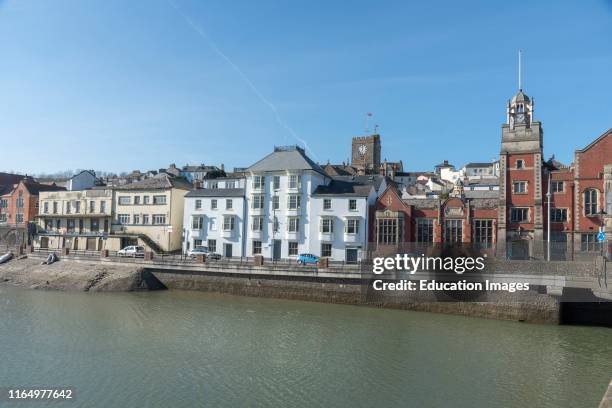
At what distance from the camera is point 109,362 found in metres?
22.2

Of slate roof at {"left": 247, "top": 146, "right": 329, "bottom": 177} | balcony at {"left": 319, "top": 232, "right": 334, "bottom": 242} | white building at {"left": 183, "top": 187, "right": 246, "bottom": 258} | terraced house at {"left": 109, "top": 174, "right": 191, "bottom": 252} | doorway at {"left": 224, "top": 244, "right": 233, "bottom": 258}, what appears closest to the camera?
balcony at {"left": 319, "top": 232, "right": 334, "bottom": 242}

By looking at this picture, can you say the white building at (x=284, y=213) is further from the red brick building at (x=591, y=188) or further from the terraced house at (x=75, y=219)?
the red brick building at (x=591, y=188)

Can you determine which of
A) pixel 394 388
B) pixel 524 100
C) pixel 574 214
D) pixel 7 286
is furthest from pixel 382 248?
pixel 7 286

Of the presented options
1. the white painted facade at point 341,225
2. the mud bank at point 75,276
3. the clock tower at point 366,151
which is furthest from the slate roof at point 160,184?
the clock tower at point 366,151

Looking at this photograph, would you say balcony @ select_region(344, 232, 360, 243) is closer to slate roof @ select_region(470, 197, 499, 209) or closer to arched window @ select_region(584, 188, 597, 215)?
slate roof @ select_region(470, 197, 499, 209)

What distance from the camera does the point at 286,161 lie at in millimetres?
54000

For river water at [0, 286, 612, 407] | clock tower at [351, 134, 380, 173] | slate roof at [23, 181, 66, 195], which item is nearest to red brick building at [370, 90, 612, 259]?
river water at [0, 286, 612, 407]

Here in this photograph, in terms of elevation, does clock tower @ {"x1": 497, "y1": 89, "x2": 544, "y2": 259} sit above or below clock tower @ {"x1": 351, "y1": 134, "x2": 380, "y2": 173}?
below

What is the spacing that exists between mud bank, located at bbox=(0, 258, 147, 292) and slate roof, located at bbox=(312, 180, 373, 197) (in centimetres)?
2131

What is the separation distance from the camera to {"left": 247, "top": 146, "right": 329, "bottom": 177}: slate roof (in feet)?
173

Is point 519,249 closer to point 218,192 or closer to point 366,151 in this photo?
point 218,192

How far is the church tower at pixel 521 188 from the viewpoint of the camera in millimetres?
44781

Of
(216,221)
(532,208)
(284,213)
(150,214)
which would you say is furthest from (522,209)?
(150,214)

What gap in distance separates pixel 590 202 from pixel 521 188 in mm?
6113
